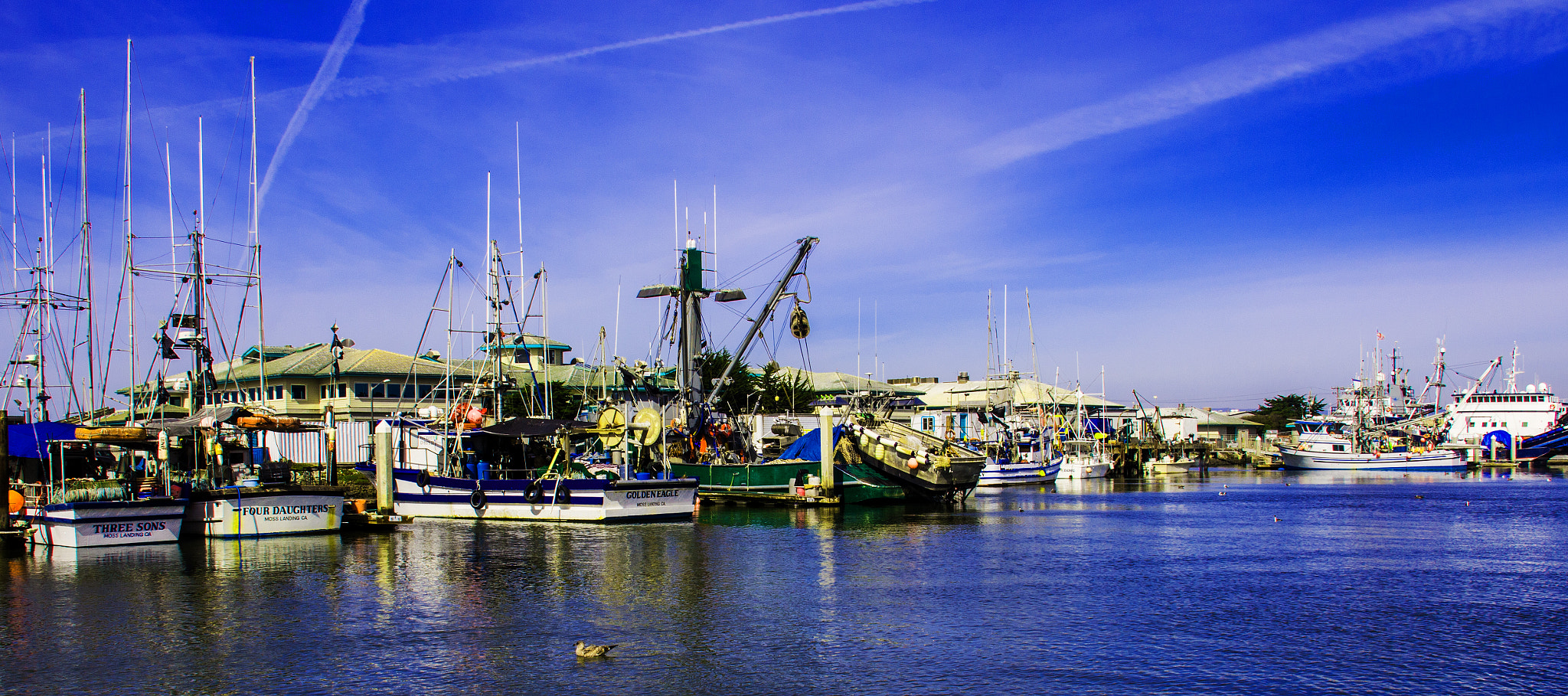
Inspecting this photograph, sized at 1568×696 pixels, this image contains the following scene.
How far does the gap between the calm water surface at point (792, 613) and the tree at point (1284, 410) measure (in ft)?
410

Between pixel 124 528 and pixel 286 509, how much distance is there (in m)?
4.14

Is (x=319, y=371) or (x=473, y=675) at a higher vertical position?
(x=319, y=371)

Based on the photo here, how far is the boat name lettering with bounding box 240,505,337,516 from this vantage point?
3178 cm

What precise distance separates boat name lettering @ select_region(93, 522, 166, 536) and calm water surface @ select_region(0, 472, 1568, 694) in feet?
3.04

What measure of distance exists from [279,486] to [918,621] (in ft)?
70.9

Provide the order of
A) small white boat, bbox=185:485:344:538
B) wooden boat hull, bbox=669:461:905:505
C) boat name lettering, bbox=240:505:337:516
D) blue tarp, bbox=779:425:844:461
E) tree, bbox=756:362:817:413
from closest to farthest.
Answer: small white boat, bbox=185:485:344:538 → boat name lettering, bbox=240:505:337:516 → wooden boat hull, bbox=669:461:905:505 → blue tarp, bbox=779:425:844:461 → tree, bbox=756:362:817:413

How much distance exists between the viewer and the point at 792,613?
2119 centimetres

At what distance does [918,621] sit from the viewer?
20250 mm

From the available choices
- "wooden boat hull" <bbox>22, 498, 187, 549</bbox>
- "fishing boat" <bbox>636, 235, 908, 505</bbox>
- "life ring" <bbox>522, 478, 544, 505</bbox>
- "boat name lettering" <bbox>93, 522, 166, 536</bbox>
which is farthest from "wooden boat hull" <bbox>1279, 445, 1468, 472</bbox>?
"boat name lettering" <bbox>93, 522, 166, 536</bbox>

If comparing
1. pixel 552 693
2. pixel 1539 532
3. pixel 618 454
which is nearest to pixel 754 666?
pixel 552 693

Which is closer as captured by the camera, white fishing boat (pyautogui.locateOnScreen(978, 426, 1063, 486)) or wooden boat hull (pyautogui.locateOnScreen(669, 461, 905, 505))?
wooden boat hull (pyautogui.locateOnScreen(669, 461, 905, 505))

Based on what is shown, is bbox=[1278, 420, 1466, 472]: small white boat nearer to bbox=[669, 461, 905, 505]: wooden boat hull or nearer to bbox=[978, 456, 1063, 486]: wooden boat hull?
bbox=[978, 456, 1063, 486]: wooden boat hull

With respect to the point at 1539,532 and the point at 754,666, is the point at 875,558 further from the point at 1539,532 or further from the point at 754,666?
the point at 1539,532

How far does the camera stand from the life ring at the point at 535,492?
37281 millimetres
